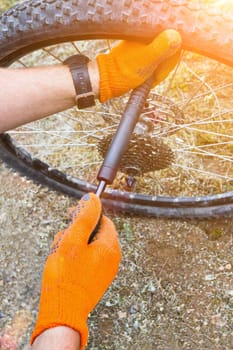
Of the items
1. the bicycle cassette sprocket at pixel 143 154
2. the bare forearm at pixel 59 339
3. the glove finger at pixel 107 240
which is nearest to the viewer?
the bare forearm at pixel 59 339

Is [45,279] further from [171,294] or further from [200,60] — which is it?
[200,60]

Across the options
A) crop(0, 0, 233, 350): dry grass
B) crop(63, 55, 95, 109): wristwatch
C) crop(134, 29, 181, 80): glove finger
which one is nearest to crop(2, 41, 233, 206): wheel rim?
crop(0, 0, 233, 350): dry grass

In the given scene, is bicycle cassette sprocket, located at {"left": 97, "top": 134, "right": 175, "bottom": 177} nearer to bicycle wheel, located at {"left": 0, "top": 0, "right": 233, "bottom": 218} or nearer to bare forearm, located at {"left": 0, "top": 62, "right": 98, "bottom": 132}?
bicycle wheel, located at {"left": 0, "top": 0, "right": 233, "bottom": 218}

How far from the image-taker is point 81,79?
59.4 inches

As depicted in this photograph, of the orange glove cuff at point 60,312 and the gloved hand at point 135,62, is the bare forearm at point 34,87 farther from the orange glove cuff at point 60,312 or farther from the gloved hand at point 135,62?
the orange glove cuff at point 60,312

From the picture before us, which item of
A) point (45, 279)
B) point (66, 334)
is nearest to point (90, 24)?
point (45, 279)

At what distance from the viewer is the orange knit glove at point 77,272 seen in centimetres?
133

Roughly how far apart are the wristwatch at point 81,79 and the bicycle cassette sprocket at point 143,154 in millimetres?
315

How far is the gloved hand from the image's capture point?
4.47ft

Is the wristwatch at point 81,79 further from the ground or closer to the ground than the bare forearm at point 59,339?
further from the ground

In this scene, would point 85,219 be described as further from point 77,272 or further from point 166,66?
point 166,66

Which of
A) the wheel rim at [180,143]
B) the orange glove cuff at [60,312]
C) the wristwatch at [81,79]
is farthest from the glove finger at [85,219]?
the wheel rim at [180,143]

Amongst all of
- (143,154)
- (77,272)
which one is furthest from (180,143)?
(77,272)

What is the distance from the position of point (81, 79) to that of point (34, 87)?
0.15m
